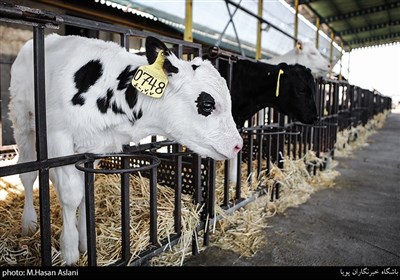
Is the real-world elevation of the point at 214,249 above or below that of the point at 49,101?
below

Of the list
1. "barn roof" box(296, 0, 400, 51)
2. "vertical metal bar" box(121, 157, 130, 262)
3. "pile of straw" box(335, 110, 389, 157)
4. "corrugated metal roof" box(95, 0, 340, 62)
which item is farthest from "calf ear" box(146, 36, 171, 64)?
"barn roof" box(296, 0, 400, 51)

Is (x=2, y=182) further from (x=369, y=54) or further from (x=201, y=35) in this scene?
(x=369, y=54)

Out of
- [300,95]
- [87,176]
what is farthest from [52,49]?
[300,95]

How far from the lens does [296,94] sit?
3.68 meters

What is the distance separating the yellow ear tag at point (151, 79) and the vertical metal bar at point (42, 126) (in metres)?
0.41

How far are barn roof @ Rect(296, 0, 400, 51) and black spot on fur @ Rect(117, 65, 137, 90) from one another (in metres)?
10.5

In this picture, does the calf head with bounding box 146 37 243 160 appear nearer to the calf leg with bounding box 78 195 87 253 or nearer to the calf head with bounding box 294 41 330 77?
the calf leg with bounding box 78 195 87 253

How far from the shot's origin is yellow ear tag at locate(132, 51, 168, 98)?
1.64 metres

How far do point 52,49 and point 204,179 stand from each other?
4.89 ft

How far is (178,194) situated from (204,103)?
0.85 metres

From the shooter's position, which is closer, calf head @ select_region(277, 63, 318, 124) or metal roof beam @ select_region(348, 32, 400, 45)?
calf head @ select_region(277, 63, 318, 124)

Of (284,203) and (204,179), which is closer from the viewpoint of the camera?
(204,179)

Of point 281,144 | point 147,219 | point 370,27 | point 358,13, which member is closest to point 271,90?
point 281,144
